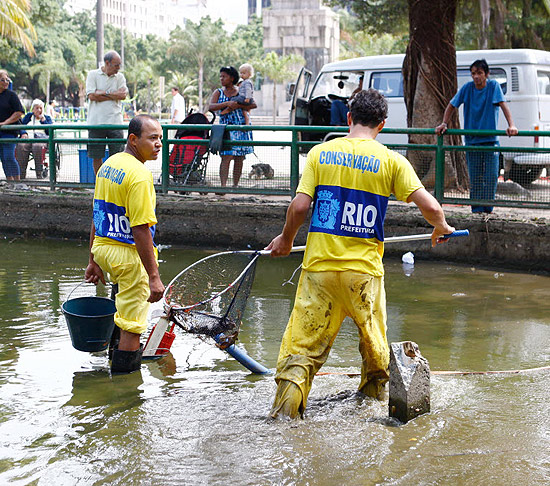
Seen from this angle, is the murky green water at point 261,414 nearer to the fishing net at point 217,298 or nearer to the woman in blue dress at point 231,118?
the fishing net at point 217,298

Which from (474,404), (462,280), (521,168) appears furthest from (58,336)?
(521,168)

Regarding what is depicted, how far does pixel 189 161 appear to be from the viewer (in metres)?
11.8

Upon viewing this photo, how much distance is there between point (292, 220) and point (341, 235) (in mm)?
288

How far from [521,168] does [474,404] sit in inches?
232

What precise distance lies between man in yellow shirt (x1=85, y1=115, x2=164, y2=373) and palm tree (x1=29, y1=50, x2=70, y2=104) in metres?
74.9

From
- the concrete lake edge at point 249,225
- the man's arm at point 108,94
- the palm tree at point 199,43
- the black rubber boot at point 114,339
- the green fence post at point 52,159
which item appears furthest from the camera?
the palm tree at point 199,43

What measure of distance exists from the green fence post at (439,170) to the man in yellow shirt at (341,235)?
605 cm

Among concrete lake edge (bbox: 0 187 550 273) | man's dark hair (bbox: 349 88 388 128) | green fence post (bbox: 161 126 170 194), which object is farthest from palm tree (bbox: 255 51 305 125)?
man's dark hair (bbox: 349 88 388 128)

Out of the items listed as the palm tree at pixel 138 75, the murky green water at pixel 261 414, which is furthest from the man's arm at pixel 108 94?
the palm tree at pixel 138 75

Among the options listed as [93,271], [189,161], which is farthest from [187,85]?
[93,271]

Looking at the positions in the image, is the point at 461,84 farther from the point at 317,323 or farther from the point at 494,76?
the point at 317,323

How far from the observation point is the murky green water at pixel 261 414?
401 cm

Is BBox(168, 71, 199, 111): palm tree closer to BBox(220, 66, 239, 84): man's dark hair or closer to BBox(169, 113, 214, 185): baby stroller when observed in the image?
BBox(220, 66, 239, 84): man's dark hair

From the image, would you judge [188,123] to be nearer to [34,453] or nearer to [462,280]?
[462,280]
